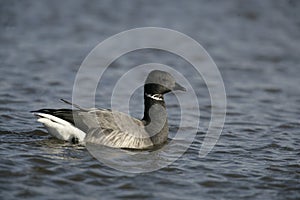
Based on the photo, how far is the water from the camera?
307 inches

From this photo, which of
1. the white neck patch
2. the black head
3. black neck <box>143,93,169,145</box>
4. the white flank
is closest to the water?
the white flank

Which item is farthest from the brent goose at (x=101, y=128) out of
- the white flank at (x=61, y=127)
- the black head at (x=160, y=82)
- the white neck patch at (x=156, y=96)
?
the black head at (x=160, y=82)

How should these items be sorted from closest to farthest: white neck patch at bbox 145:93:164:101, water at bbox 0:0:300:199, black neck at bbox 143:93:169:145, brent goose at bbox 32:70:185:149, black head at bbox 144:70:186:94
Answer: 1. water at bbox 0:0:300:199
2. brent goose at bbox 32:70:185:149
3. black neck at bbox 143:93:169:145
4. black head at bbox 144:70:186:94
5. white neck patch at bbox 145:93:164:101

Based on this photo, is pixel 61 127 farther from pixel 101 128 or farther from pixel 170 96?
pixel 170 96

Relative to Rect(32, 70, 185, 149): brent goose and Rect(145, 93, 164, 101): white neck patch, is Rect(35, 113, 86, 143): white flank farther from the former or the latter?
Rect(145, 93, 164, 101): white neck patch

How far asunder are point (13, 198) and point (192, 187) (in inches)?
93.2

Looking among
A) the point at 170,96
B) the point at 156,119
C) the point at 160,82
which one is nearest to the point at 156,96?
the point at 160,82

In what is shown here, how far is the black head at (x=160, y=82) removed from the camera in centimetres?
973

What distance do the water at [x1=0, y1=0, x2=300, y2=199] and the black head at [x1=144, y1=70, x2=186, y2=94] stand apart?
1.06m

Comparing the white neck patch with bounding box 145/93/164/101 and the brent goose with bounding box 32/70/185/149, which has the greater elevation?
the white neck patch with bounding box 145/93/164/101

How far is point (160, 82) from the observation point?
9.77 metres

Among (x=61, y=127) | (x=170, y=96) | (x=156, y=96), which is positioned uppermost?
Answer: (x=170, y=96)

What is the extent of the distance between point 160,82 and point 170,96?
2958mm

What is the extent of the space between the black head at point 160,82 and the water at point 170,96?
3.47ft
